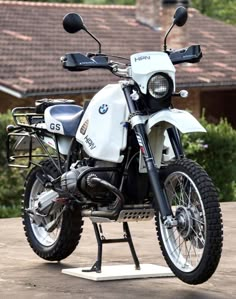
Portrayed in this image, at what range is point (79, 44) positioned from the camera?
2855cm

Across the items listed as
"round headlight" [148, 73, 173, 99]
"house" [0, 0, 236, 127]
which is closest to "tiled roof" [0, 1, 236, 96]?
"house" [0, 0, 236, 127]

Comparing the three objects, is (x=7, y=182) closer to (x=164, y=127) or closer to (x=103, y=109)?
(x=103, y=109)

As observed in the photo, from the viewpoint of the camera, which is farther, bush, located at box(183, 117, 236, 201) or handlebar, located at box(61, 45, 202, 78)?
bush, located at box(183, 117, 236, 201)

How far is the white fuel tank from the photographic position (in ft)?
25.9

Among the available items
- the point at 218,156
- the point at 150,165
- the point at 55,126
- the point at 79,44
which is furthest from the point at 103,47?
the point at 150,165

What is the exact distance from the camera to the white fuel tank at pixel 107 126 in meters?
7.89

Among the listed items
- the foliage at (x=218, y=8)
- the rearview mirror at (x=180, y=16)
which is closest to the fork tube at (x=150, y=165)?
the rearview mirror at (x=180, y=16)

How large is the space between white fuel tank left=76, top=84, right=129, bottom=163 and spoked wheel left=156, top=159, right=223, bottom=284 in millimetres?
419

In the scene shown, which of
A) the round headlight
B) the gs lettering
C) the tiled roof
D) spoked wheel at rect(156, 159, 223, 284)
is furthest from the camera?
the tiled roof

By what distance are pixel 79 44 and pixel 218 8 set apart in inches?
805

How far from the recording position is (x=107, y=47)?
29203 millimetres

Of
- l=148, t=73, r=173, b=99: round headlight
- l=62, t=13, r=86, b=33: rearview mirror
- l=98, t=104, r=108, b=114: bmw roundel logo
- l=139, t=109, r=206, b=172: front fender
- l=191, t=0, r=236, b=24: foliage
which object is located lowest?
l=139, t=109, r=206, b=172: front fender

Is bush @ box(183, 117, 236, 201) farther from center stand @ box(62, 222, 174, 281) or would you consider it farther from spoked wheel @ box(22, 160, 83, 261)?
center stand @ box(62, 222, 174, 281)

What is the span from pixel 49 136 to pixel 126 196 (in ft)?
4.04
